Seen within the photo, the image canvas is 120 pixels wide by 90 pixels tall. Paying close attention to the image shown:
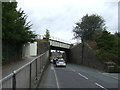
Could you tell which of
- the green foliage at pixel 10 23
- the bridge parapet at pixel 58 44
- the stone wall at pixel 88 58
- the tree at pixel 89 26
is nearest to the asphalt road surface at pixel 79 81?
the green foliage at pixel 10 23

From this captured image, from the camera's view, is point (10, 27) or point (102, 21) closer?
point (10, 27)

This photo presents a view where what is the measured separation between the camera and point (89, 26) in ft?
352

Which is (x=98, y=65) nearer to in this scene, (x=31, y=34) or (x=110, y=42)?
(x=110, y=42)

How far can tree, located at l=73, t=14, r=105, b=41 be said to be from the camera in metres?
107

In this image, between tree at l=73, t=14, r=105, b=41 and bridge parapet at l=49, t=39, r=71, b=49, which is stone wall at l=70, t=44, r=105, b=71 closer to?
bridge parapet at l=49, t=39, r=71, b=49

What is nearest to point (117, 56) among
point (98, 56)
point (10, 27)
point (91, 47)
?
point (98, 56)

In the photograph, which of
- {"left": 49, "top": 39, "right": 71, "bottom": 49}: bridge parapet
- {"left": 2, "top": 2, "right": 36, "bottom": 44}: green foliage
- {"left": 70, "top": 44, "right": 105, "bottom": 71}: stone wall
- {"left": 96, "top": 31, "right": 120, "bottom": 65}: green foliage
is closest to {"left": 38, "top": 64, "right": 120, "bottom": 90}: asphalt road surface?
{"left": 2, "top": 2, "right": 36, "bottom": 44}: green foliage

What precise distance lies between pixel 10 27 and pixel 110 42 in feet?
97.3

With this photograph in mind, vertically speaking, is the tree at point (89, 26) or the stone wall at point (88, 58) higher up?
the tree at point (89, 26)

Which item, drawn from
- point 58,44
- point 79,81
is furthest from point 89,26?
point 79,81

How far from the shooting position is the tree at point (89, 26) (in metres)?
107

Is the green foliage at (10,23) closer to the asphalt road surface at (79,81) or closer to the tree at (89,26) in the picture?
the asphalt road surface at (79,81)

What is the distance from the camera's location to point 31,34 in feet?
161

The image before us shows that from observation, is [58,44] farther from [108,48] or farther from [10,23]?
[10,23]
